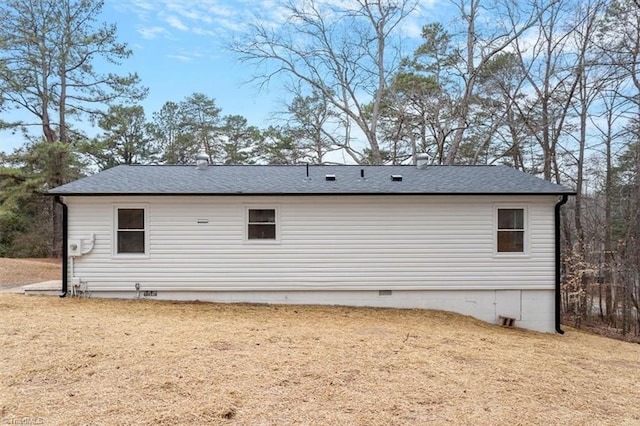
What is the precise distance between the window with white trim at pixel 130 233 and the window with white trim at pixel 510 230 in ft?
26.0

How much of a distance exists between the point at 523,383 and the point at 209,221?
21.5 ft

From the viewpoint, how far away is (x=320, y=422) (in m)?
3.03

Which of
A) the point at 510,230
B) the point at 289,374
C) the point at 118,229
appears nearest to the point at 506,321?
the point at 510,230

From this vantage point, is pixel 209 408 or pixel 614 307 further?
pixel 614 307

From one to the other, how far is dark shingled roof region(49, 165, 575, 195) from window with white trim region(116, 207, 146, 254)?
0.52m

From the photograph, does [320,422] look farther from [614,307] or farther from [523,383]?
[614,307]

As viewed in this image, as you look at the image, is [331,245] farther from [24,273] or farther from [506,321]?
[24,273]

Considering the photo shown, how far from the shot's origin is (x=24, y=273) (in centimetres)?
1194

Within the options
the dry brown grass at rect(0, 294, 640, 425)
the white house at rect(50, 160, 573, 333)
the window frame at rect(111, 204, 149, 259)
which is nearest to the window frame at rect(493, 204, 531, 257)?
the white house at rect(50, 160, 573, 333)

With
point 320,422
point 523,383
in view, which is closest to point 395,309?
point 523,383

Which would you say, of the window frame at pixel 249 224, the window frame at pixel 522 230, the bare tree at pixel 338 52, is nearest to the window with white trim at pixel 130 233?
the window frame at pixel 249 224

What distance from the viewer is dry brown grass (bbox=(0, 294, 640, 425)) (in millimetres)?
3189

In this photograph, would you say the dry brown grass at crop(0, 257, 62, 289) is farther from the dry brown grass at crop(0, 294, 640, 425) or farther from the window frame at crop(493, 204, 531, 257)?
the window frame at crop(493, 204, 531, 257)

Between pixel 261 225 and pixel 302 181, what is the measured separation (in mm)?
1479
